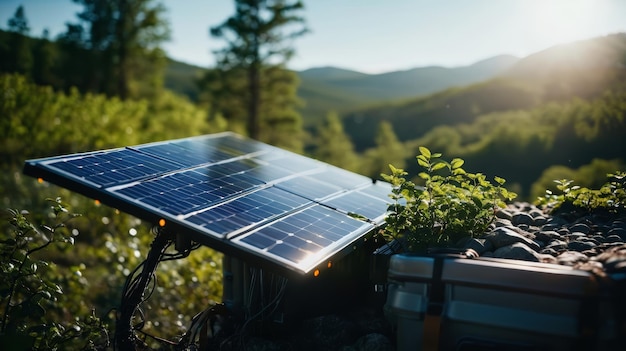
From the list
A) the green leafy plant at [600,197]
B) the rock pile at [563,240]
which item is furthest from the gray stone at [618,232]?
the green leafy plant at [600,197]

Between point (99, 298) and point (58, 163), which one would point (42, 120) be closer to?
point (99, 298)

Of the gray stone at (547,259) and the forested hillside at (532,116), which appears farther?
the forested hillside at (532,116)

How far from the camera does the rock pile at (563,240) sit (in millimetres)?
4289

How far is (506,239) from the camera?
5.12 metres

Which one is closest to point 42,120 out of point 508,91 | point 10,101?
point 10,101

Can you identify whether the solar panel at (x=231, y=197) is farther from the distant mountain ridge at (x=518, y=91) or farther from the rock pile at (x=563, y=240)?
the distant mountain ridge at (x=518, y=91)

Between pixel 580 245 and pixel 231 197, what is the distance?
3.78 m

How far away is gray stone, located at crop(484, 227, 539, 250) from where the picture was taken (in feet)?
16.8

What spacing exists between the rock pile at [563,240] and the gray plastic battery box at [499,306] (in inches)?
12.8

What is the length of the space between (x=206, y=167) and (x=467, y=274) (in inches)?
158

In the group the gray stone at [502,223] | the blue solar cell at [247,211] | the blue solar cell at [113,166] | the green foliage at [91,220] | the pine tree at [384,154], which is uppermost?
the blue solar cell at [113,166]

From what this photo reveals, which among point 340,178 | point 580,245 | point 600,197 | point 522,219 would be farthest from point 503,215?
point 340,178

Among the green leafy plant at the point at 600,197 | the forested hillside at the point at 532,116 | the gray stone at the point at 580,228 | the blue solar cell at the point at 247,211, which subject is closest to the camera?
the blue solar cell at the point at 247,211

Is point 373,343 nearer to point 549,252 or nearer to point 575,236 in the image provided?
point 549,252
